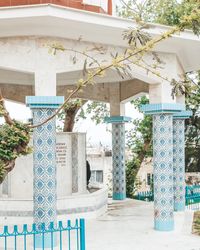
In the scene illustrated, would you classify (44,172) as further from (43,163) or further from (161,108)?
(161,108)

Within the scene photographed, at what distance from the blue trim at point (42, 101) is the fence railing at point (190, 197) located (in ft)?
19.3

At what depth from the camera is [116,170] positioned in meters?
13.3

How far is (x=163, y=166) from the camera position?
360 inches

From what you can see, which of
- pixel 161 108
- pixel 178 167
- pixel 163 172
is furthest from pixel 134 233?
pixel 178 167

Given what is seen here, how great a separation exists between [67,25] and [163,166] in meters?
3.45

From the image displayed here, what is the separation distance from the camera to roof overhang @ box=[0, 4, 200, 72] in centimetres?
714

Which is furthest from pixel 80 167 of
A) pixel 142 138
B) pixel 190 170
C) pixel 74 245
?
pixel 190 170

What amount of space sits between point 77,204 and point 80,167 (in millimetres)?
1492

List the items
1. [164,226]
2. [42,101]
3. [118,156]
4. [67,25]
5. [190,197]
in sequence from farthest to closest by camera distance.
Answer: [118,156], [190,197], [164,226], [42,101], [67,25]

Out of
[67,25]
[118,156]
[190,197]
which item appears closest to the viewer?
[67,25]

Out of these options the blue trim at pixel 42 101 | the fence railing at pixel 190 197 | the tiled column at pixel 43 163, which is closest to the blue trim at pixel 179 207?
the fence railing at pixel 190 197

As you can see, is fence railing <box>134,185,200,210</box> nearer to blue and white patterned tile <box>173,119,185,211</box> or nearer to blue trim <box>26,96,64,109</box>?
blue and white patterned tile <box>173,119,185,211</box>

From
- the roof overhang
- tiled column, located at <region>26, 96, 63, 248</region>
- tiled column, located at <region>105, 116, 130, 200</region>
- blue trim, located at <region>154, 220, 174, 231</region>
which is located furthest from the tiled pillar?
tiled column, located at <region>105, 116, 130, 200</region>

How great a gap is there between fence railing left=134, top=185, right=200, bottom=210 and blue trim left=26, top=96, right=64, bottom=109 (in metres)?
5.90
